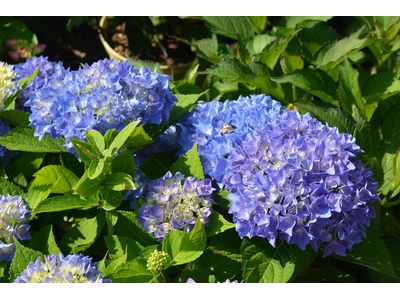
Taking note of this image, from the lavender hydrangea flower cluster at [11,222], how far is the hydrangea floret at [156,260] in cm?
39

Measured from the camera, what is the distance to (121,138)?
111 centimetres

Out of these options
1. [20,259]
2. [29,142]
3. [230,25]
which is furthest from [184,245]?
[230,25]

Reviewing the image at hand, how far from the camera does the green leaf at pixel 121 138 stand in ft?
3.58

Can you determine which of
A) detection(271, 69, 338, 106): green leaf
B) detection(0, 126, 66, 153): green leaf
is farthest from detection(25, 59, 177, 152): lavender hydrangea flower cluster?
detection(271, 69, 338, 106): green leaf

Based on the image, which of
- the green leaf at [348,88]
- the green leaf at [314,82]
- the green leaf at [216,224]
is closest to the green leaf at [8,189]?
the green leaf at [216,224]

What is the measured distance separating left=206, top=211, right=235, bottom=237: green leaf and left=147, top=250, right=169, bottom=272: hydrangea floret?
158mm

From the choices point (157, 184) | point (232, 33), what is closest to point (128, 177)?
point (157, 184)

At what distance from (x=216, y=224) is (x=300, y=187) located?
262 millimetres

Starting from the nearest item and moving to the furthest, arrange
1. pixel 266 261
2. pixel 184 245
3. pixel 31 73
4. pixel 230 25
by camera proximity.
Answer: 1. pixel 184 245
2. pixel 266 261
3. pixel 31 73
4. pixel 230 25

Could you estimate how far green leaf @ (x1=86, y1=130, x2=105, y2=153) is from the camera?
3.73ft

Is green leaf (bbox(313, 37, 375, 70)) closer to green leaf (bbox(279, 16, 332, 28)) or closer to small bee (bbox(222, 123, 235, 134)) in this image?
green leaf (bbox(279, 16, 332, 28))

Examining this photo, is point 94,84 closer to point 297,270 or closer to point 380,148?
point 297,270

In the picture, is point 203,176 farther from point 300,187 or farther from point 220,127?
point 300,187

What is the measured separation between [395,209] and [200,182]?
1.00 metres
